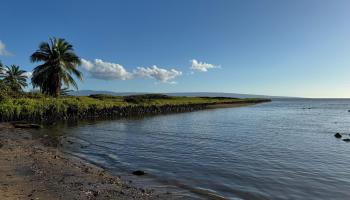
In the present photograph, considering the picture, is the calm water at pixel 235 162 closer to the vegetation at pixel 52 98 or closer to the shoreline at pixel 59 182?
the shoreline at pixel 59 182

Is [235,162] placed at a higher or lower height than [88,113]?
lower

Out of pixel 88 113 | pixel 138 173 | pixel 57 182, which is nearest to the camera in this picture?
pixel 57 182

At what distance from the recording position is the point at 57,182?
469 inches

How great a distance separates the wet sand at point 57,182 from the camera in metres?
10.4

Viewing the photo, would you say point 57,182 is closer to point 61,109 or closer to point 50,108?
point 50,108

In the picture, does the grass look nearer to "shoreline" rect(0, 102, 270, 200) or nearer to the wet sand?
"shoreline" rect(0, 102, 270, 200)

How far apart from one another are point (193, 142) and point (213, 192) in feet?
43.1

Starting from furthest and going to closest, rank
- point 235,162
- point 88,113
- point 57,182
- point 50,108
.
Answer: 1. point 88,113
2. point 50,108
3. point 235,162
4. point 57,182

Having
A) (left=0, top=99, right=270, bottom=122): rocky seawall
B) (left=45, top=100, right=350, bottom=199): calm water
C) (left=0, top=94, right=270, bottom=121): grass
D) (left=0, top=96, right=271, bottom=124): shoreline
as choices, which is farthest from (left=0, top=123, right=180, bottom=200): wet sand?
(left=0, top=99, right=270, bottom=122): rocky seawall

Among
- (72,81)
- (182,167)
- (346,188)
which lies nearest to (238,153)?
(182,167)

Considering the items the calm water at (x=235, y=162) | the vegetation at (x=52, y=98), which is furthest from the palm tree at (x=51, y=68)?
the calm water at (x=235, y=162)

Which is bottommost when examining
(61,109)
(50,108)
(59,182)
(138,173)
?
(138,173)

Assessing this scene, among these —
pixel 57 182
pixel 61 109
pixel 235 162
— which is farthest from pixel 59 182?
pixel 61 109

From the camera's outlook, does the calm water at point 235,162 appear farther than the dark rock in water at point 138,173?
No
